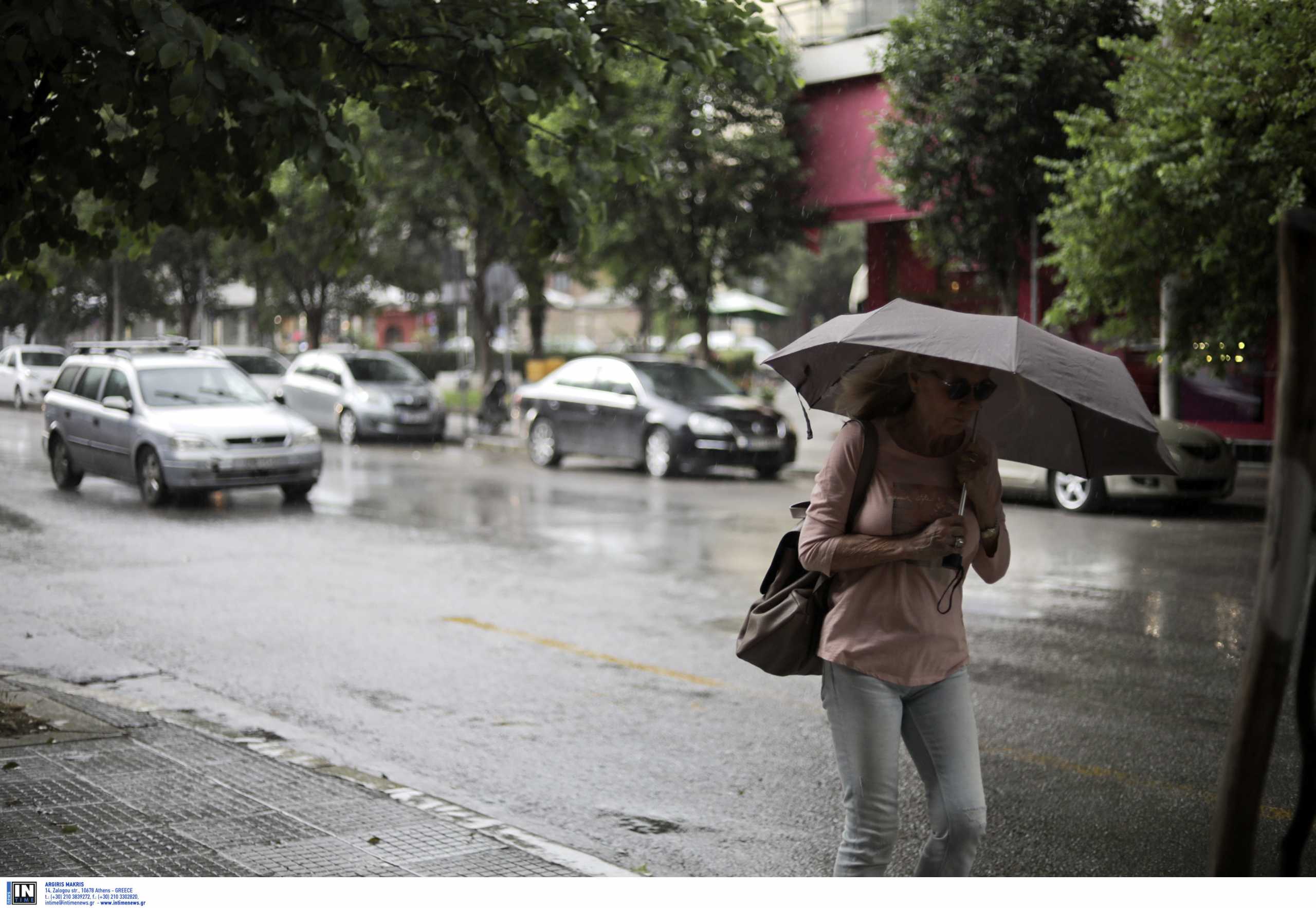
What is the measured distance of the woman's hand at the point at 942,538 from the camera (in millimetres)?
3537

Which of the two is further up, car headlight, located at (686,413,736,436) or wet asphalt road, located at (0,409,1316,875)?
car headlight, located at (686,413,736,436)

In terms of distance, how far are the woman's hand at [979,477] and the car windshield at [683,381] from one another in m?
15.6

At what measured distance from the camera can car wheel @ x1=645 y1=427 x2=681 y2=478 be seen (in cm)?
1902

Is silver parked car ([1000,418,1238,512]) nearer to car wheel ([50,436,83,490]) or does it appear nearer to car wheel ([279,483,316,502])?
car wheel ([279,483,316,502])

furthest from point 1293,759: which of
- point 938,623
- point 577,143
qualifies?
point 577,143

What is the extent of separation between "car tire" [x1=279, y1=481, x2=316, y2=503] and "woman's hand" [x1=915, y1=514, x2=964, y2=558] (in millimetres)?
13032

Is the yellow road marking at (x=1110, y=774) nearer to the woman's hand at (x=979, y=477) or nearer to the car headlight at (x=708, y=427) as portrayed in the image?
the woman's hand at (x=979, y=477)

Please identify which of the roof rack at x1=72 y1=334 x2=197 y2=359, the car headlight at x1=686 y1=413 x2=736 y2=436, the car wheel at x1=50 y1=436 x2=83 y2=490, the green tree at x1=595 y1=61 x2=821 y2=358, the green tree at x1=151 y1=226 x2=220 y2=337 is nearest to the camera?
the car wheel at x1=50 y1=436 x2=83 y2=490

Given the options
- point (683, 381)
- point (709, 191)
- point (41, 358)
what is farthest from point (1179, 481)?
point (41, 358)

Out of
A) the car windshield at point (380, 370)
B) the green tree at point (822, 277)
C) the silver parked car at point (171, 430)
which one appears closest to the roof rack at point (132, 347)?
the silver parked car at point (171, 430)

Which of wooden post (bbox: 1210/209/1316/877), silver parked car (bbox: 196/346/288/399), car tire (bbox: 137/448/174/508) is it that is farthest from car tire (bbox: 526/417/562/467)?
wooden post (bbox: 1210/209/1316/877)

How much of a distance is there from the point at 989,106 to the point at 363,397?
52.2 feet

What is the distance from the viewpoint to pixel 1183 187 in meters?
13.0
